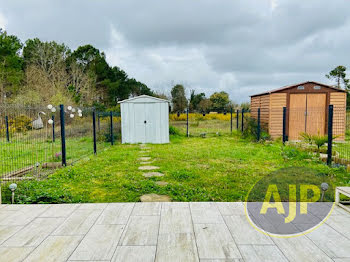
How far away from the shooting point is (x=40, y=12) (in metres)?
8.41

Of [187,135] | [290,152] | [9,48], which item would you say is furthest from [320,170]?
[9,48]

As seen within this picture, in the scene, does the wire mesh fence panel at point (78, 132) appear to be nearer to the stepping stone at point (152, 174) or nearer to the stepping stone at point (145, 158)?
the stepping stone at point (145, 158)

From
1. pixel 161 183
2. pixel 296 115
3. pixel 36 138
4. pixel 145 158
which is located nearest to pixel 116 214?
pixel 161 183

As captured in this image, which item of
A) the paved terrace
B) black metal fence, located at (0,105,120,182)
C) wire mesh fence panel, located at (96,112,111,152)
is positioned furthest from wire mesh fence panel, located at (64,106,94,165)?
the paved terrace

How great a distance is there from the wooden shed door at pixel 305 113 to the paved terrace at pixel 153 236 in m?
8.47

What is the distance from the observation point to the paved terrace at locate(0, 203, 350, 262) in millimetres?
2201

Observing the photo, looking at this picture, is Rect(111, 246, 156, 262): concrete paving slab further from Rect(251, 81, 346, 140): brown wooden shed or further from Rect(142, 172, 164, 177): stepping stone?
Rect(251, 81, 346, 140): brown wooden shed

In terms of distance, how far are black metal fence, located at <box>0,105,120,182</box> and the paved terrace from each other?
1.85 metres

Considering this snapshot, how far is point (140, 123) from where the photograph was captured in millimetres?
10812

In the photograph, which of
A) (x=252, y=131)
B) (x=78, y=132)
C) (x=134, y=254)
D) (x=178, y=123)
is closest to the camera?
(x=134, y=254)

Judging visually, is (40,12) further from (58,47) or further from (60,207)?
(58,47)

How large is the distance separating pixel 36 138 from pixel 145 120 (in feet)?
19.4

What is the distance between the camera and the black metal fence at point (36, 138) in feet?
16.0

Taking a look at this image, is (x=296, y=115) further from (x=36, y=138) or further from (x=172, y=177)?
(x=36, y=138)
